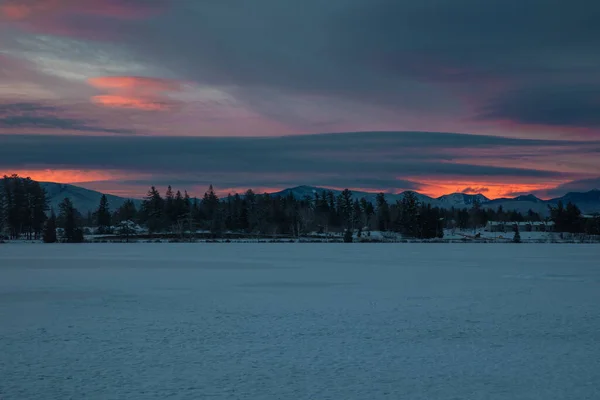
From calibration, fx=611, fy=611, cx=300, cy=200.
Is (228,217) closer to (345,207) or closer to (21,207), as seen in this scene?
(345,207)

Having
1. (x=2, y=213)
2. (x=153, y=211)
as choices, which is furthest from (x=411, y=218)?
(x=2, y=213)

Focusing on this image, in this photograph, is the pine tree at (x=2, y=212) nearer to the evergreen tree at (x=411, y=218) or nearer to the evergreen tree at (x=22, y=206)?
the evergreen tree at (x=22, y=206)

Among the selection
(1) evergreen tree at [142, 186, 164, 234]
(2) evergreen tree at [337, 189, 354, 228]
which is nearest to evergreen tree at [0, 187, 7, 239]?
(1) evergreen tree at [142, 186, 164, 234]

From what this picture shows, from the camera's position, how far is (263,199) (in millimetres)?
138375
